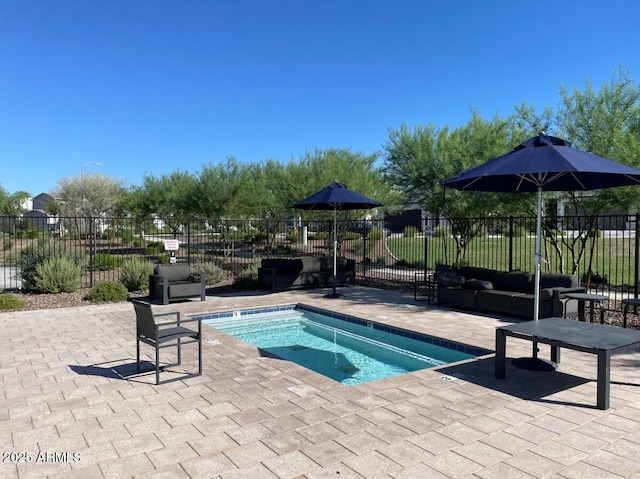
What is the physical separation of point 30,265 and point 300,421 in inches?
398

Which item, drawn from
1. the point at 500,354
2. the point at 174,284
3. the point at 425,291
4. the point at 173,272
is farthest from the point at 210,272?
the point at 500,354

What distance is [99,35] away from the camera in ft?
47.0

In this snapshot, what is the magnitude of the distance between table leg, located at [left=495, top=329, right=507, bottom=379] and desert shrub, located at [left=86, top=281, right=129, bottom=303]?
850 cm

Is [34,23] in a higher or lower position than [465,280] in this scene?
higher

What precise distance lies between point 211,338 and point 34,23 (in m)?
11.4

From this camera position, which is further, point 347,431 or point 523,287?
point 523,287

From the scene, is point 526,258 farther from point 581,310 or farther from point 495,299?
point 581,310

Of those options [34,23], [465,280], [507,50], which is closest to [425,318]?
[465,280]

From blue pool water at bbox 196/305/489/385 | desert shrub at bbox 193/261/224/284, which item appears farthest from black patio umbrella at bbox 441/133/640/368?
desert shrub at bbox 193/261/224/284

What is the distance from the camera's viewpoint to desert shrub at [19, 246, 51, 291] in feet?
35.8

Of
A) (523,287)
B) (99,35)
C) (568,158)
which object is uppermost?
(99,35)

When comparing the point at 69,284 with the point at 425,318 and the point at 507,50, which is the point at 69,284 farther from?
the point at 507,50

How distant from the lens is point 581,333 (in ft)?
14.4

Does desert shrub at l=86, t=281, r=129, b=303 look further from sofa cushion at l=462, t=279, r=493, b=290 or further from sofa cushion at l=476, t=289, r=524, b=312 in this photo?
sofa cushion at l=476, t=289, r=524, b=312
